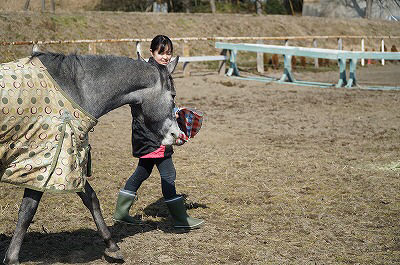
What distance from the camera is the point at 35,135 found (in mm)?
3797

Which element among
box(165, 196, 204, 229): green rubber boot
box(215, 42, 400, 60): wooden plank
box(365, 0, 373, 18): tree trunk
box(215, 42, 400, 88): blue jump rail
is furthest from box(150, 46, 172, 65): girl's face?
box(365, 0, 373, 18): tree trunk

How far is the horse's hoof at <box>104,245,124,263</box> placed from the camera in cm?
424

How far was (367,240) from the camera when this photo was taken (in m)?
4.69

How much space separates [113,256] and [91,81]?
1299 mm

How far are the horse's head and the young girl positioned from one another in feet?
0.68

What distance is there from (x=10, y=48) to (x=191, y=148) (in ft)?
35.1

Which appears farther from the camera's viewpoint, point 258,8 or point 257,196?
point 258,8

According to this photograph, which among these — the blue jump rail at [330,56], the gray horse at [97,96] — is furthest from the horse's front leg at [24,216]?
the blue jump rail at [330,56]

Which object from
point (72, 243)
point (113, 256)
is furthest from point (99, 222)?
point (72, 243)

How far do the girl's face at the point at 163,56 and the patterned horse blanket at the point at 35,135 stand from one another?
43.4 inches

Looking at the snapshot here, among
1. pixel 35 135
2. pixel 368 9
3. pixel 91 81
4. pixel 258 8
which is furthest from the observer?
pixel 368 9

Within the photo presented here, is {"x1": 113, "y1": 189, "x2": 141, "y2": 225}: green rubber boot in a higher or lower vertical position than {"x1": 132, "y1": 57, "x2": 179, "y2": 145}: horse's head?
lower

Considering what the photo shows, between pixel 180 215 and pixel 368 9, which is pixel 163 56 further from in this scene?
pixel 368 9

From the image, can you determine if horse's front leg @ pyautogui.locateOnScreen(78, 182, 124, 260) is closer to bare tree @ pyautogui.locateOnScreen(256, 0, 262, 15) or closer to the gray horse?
the gray horse
